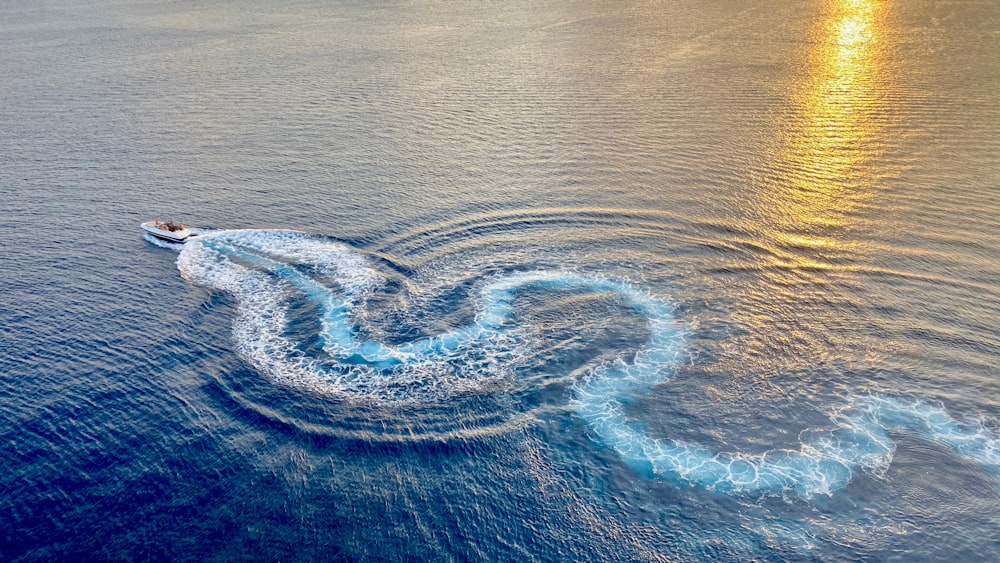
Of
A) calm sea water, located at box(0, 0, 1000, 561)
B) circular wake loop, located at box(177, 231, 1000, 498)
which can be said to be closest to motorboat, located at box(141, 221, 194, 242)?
circular wake loop, located at box(177, 231, 1000, 498)

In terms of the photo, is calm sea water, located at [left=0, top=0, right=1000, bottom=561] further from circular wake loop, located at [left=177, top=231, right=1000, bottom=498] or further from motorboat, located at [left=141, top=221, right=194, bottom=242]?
motorboat, located at [left=141, top=221, right=194, bottom=242]

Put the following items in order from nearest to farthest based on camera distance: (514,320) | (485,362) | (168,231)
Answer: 1. (485,362)
2. (514,320)
3. (168,231)

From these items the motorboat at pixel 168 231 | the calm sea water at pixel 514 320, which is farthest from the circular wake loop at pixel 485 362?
the motorboat at pixel 168 231

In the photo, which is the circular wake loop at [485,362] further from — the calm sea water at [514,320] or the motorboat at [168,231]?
the motorboat at [168,231]

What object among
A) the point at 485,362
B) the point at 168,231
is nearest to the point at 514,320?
the point at 485,362

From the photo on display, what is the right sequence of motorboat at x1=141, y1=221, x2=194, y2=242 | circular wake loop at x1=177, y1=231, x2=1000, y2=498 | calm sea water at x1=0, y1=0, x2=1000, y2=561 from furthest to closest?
motorboat at x1=141, y1=221, x2=194, y2=242 < circular wake loop at x1=177, y1=231, x2=1000, y2=498 < calm sea water at x1=0, y1=0, x2=1000, y2=561

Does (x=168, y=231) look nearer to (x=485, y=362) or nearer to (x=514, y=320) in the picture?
(x=514, y=320)
